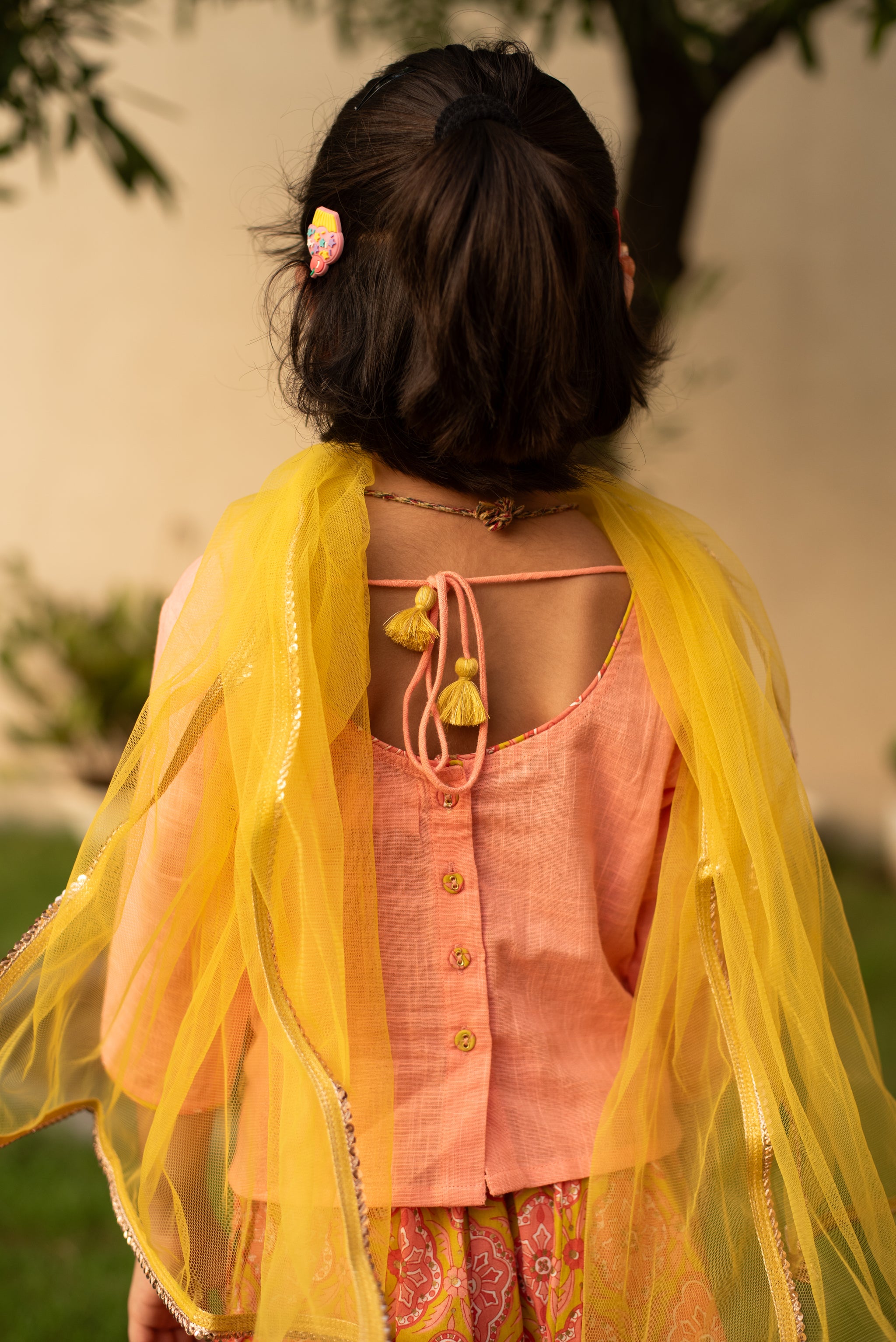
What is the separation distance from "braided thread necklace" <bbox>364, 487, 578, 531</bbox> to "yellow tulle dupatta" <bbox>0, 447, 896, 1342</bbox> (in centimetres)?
2

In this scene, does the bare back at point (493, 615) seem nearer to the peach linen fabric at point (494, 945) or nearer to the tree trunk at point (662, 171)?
the peach linen fabric at point (494, 945)

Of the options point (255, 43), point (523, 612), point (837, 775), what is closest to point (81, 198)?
point (255, 43)

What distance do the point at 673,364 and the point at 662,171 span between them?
4.55 feet

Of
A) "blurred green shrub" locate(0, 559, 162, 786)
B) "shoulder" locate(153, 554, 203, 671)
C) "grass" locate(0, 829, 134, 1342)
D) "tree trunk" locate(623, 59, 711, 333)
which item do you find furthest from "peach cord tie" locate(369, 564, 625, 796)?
"blurred green shrub" locate(0, 559, 162, 786)

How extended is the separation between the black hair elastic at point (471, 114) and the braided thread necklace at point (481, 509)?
273 millimetres

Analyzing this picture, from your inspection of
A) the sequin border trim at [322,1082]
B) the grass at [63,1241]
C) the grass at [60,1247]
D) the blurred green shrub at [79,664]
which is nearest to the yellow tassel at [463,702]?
the sequin border trim at [322,1082]

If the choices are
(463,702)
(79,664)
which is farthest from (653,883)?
(79,664)

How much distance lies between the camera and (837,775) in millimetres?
3979

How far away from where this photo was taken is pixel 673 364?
347cm

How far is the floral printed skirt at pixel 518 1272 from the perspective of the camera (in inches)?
34.9

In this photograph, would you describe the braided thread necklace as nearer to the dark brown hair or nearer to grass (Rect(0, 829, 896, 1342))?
the dark brown hair

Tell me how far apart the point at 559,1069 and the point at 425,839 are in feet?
0.77

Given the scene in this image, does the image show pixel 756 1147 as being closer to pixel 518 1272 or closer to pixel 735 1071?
pixel 735 1071

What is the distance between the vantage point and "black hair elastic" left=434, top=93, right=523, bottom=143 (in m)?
0.84
